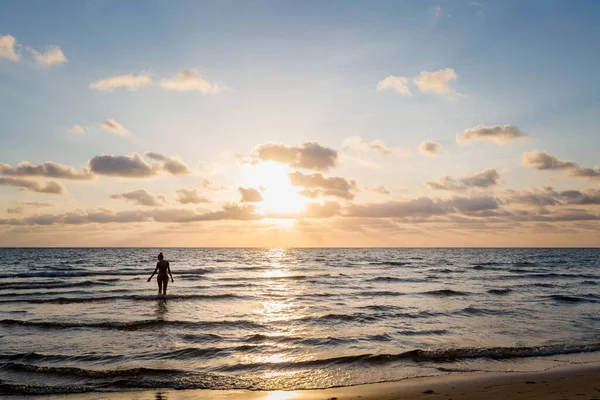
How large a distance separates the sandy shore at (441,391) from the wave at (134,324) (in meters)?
7.74

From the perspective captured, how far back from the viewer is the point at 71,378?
10.5 meters

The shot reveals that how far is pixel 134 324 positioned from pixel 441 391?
43.8 ft

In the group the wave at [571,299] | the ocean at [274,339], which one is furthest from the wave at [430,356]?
the wave at [571,299]

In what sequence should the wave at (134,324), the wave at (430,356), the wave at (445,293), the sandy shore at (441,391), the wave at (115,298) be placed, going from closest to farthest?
the sandy shore at (441,391) → the wave at (430,356) → the wave at (134,324) → the wave at (115,298) → the wave at (445,293)

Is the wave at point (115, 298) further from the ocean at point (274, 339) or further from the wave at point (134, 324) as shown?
the wave at point (134, 324)

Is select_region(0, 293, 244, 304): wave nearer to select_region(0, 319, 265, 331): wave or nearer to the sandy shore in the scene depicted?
select_region(0, 319, 265, 331): wave

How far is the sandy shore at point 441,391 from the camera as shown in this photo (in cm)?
891

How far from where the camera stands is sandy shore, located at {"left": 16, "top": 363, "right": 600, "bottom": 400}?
351 inches

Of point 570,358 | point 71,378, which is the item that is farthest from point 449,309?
point 71,378

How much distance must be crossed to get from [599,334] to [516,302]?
361 inches

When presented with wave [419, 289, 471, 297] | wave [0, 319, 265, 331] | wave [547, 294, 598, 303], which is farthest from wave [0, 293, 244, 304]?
wave [547, 294, 598, 303]

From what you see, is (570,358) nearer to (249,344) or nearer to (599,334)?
(599,334)

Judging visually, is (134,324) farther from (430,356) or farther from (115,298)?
(430,356)

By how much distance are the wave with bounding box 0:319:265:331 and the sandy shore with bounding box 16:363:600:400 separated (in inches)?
305
